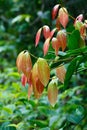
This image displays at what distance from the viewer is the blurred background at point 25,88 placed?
4.03 feet

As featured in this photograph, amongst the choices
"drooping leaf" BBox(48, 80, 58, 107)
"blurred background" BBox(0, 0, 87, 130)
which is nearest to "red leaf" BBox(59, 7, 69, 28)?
"blurred background" BBox(0, 0, 87, 130)

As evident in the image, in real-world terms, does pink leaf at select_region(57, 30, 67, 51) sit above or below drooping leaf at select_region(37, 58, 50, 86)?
above

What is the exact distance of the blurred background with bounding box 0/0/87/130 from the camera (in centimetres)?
123

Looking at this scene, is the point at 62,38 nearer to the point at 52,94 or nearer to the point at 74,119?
the point at 52,94

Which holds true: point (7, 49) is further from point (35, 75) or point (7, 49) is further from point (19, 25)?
point (35, 75)

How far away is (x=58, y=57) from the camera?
3.16 feet

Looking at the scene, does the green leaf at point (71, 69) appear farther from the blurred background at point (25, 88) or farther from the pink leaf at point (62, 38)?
the blurred background at point (25, 88)

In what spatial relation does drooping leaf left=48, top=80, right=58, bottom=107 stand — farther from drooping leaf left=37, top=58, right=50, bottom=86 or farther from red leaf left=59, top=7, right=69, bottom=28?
red leaf left=59, top=7, right=69, bottom=28

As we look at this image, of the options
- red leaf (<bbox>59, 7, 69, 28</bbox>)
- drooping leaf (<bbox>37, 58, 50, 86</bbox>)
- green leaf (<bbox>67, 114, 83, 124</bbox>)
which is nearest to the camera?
drooping leaf (<bbox>37, 58, 50, 86</bbox>)

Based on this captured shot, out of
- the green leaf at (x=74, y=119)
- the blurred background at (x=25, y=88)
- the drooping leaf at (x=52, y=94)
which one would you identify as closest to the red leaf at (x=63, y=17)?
the blurred background at (x=25, y=88)

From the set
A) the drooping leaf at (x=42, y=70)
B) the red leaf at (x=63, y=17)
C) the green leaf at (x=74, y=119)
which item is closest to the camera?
the drooping leaf at (x=42, y=70)

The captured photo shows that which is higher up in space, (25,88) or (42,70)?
(42,70)

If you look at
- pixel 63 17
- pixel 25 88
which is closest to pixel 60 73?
pixel 63 17

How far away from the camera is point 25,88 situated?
1669 mm
